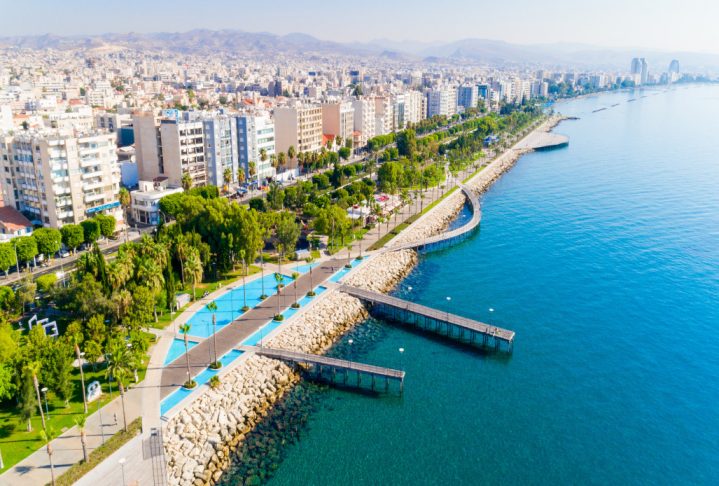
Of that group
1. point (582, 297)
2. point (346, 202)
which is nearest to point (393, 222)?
point (346, 202)

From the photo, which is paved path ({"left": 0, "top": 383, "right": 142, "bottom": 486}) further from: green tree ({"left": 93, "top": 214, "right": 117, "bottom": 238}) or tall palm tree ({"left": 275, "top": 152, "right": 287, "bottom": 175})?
tall palm tree ({"left": 275, "top": 152, "right": 287, "bottom": 175})

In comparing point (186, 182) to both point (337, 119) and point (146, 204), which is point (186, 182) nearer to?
point (146, 204)

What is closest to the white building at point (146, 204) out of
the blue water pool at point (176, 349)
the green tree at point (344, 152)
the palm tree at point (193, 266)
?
the palm tree at point (193, 266)

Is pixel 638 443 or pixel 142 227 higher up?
pixel 142 227

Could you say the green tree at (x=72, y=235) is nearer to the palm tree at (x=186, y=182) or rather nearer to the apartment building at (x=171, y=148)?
the palm tree at (x=186, y=182)

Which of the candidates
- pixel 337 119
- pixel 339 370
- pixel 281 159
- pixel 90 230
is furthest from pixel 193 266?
pixel 337 119

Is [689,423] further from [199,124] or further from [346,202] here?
[199,124]
